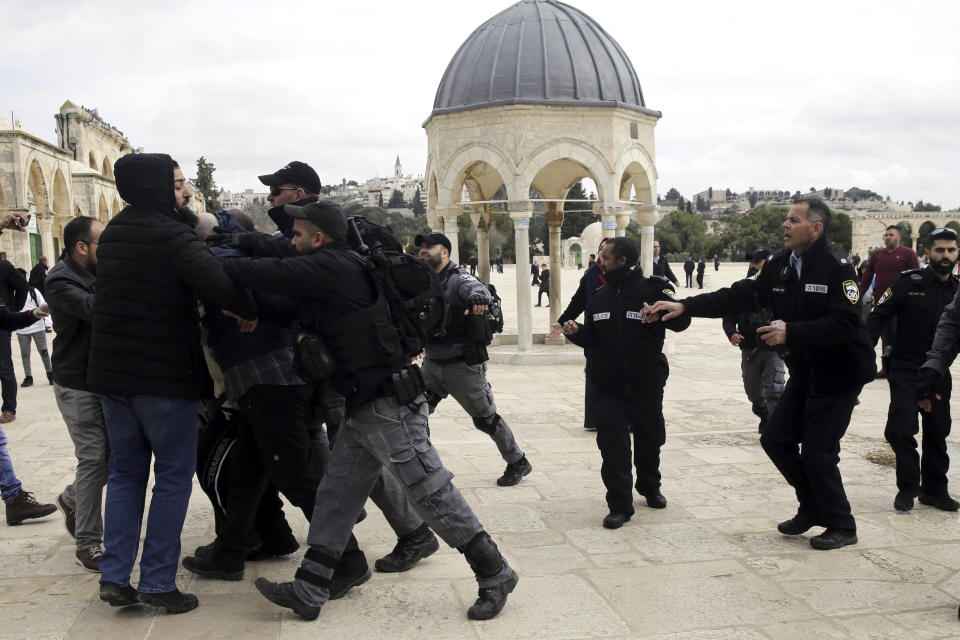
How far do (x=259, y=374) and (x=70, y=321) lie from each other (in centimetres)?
116

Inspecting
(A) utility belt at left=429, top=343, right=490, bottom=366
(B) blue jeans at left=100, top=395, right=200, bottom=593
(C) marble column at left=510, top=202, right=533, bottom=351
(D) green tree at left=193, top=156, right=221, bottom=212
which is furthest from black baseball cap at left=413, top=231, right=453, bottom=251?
(D) green tree at left=193, top=156, right=221, bottom=212

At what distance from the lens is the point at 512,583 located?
366cm

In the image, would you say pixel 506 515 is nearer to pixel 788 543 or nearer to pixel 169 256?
pixel 788 543

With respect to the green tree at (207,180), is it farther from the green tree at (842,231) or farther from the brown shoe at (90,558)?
the green tree at (842,231)

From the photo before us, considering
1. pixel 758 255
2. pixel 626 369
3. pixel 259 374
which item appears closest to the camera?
pixel 259 374

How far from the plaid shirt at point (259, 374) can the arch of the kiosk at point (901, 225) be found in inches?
3638

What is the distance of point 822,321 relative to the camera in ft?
14.4

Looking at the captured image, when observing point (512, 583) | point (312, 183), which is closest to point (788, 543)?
point (512, 583)

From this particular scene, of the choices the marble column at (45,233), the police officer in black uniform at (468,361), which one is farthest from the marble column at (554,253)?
the marble column at (45,233)

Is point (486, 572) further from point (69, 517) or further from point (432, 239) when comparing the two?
point (432, 239)

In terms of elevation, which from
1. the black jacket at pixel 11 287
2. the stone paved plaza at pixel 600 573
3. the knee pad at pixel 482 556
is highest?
the black jacket at pixel 11 287

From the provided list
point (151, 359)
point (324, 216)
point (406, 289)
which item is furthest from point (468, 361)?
point (151, 359)

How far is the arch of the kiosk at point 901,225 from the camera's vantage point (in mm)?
91125

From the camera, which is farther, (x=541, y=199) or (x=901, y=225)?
(x=901, y=225)
